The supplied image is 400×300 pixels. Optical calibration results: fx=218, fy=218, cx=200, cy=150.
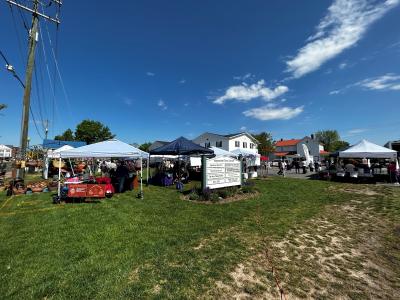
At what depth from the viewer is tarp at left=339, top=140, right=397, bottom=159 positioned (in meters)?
17.4

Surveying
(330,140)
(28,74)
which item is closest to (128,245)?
(28,74)

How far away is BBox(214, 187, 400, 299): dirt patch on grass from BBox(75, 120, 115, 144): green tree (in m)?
73.6

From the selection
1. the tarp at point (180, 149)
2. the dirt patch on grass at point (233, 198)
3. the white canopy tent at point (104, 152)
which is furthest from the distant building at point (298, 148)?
the white canopy tent at point (104, 152)

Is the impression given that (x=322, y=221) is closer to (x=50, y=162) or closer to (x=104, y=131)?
(x=50, y=162)

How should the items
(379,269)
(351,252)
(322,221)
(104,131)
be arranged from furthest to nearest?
(104,131) → (322,221) → (351,252) → (379,269)

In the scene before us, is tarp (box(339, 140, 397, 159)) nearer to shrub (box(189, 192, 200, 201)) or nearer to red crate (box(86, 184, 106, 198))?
shrub (box(189, 192, 200, 201))

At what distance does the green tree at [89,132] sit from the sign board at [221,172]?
66810 millimetres

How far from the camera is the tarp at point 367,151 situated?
1738 centimetres

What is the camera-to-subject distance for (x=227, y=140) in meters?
46.8

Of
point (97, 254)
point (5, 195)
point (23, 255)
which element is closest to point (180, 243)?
point (97, 254)

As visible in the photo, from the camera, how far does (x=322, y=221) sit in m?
7.74

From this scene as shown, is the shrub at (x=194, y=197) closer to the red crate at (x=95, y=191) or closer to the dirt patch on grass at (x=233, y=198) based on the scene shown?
the dirt patch on grass at (x=233, y=198)

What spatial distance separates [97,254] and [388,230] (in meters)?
8.64

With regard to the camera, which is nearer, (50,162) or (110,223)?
(110,223)
